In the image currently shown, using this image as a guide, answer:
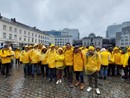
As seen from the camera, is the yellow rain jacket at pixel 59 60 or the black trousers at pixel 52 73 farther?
the black trousers at pixel 52 73

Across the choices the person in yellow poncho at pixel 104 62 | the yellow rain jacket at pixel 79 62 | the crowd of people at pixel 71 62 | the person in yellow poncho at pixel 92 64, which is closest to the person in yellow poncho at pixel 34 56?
the crowd of people at pixel 71 62

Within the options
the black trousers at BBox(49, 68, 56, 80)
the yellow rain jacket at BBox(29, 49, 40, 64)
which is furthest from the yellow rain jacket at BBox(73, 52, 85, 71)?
the yellow rain jacket at BBox(29, 49, 40, 64)

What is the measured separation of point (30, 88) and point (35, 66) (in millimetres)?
3787

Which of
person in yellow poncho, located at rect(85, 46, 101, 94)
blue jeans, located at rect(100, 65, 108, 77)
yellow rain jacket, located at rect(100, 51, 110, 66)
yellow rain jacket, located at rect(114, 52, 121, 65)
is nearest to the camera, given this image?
person in yellow poncho, located at rect(85, 46, 101, 94)

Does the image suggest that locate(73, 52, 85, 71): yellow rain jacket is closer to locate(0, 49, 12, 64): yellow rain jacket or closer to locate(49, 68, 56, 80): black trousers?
locate(49, 68, 56, 80): black trousers

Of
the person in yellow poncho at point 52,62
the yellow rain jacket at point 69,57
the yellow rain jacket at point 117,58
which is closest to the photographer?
the yellow rain jacket at point 69,57

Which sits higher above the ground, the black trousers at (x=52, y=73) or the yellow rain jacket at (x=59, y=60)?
the yellow rain jacket at (x=59, y=60)

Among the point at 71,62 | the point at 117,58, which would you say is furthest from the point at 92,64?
the point at 117,58

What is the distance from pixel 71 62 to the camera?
9688mm

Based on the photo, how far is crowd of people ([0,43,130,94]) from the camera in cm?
862

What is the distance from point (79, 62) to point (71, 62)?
54cm

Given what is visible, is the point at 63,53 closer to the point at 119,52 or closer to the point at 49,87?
the point at 49,87

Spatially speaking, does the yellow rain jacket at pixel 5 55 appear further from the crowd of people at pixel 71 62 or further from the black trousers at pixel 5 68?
the black trousers at pixel 5 68

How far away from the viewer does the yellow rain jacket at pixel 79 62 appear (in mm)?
9250
